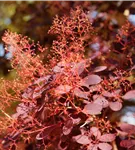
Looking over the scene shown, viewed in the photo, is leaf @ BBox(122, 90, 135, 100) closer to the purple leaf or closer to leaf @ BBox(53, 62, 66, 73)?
the purple leaf

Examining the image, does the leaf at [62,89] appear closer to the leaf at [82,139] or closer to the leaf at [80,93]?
the leaf at [80,93]

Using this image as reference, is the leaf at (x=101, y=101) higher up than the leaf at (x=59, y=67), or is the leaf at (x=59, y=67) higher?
the leaf at (x=59, y=67)

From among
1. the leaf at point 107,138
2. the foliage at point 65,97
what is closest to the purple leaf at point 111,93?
the foliage at point 65,97

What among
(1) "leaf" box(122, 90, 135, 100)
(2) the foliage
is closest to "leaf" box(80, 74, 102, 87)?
(2) the foliage

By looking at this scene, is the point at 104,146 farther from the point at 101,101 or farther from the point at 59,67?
the point at 59,67

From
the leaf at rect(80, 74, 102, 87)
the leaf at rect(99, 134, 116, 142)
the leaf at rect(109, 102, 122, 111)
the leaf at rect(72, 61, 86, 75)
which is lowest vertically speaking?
the leaf at rect(99, 134, 116, 142)

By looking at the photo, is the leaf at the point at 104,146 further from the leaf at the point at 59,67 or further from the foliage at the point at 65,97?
the leaf at the point at 59,67

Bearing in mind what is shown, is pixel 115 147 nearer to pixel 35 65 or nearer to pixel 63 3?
pixel 35 65

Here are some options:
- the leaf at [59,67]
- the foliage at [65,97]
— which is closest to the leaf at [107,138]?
the foliage at [65,97]

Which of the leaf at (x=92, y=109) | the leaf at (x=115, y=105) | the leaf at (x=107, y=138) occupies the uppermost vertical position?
the leaf at (x=115, y=105)
